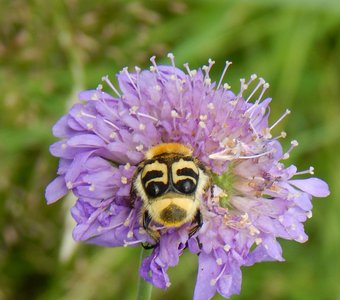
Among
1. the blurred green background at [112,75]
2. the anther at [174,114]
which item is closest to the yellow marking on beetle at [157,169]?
the anther at [174,114]

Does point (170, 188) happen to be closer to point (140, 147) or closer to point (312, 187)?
point (140, 147)

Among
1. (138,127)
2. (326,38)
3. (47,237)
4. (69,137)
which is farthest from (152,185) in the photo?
(326,38)

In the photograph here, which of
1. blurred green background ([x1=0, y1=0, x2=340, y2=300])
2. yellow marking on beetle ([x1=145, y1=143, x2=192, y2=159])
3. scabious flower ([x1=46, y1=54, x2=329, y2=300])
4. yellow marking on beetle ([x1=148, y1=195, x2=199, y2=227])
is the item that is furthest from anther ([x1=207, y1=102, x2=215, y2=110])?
blurred green background ([x1=0, y1=0, x2=340, y2=300])

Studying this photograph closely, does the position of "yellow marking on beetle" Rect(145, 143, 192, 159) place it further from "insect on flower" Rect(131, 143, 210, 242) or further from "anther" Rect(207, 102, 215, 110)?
"anther" Rect(207, 102, 215, 110)

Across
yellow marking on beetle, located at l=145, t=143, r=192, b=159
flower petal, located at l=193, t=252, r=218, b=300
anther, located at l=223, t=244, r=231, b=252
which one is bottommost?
flower petal, located at l=193, t=252, r=218, b=300

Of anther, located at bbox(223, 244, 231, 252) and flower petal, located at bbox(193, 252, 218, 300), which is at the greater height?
anther, located at bbox(223, 244, 231, 252)

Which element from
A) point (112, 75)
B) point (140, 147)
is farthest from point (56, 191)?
point (112, 75)

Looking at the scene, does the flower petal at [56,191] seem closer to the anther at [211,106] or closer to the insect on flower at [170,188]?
the insect on flower at [170,188]
